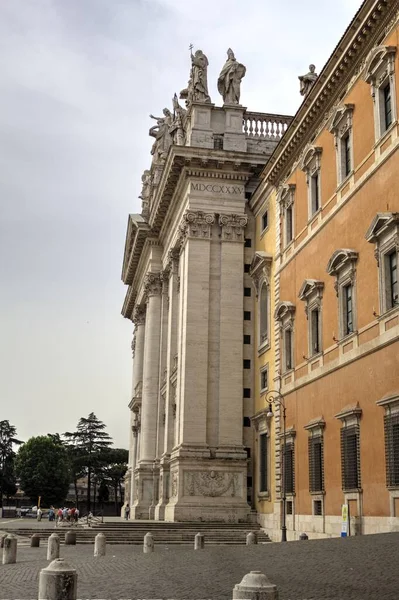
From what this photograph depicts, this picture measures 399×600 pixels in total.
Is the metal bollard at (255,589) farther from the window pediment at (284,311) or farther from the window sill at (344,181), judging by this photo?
the window pediment at (284,311)

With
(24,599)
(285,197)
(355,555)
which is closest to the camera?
(24,599)

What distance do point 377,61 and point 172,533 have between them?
60.7ft

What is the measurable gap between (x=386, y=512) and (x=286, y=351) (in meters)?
10.5

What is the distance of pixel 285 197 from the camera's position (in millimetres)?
30859

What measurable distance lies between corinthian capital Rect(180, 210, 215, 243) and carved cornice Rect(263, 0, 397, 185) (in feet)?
17.0

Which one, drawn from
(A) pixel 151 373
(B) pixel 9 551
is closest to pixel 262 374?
(A) pixel 151 373

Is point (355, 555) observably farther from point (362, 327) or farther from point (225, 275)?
point (225, 275)

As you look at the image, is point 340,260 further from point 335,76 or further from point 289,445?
point 289,445

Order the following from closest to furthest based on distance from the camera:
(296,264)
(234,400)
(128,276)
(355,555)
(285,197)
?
(355,555) < (296,264) < (285,197) < (234,400) < (128,276)

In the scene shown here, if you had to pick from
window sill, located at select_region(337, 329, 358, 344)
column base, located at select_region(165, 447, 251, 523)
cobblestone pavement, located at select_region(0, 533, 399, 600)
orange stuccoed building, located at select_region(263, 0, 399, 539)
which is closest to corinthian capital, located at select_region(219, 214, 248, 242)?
orange stuccoed building, located at select_region(263, 0, 399, 539)

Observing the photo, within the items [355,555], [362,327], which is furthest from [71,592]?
[362,327]

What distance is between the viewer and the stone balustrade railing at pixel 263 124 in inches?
1496

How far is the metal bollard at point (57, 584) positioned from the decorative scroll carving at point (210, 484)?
23.7 m

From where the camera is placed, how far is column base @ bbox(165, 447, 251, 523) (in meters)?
32.4
